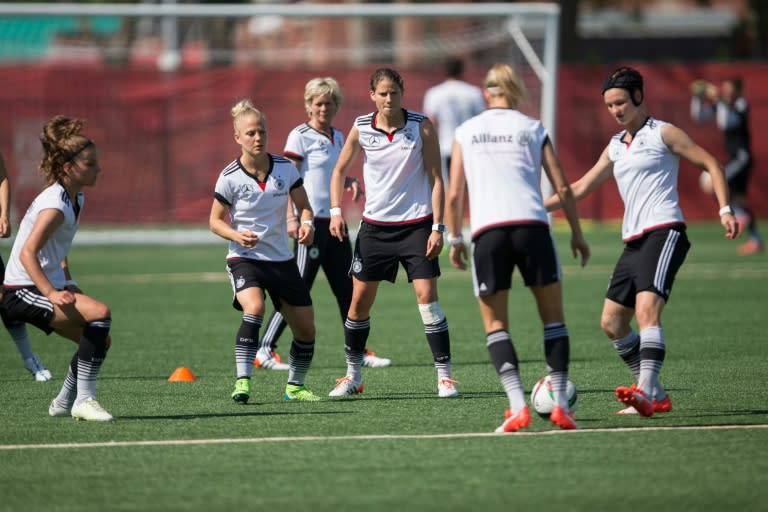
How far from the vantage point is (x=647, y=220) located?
7.62m

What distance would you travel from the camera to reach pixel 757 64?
90.6 ft

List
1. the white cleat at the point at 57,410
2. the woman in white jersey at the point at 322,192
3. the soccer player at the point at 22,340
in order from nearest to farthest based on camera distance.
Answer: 1. the white cleat at the point at 57,410
2. the soccer player at the point at 22,340
3. the woman in white jersey at the point at 322,192

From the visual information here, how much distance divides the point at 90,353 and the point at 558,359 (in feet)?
9.04

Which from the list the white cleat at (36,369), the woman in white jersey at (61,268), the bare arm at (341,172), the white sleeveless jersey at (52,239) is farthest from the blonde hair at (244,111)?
the white cleat at (36,369)

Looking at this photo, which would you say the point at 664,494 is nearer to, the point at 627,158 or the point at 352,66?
the point at 627,158

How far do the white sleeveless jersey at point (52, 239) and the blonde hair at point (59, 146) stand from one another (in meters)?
0.09

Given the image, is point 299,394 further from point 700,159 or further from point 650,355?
point 700,159

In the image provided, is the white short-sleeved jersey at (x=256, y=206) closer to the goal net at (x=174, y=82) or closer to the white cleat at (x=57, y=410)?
the white cleat at (x=57, y=410)

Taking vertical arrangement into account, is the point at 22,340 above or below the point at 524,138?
below

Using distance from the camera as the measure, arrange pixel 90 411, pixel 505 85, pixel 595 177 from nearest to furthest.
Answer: pixel 505 85 < pixel 90 411 < pixel 595 177

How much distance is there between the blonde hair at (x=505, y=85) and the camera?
7000 mm

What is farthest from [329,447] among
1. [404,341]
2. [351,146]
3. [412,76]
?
[412,76]

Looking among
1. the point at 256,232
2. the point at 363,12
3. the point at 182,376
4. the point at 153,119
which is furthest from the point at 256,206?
the point at 153,119

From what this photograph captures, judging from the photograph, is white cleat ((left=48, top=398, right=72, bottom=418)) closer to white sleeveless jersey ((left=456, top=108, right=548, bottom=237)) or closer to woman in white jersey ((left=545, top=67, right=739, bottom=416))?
white sleeveless jersey ((left=456, top=108, right=548, bottom=237))
